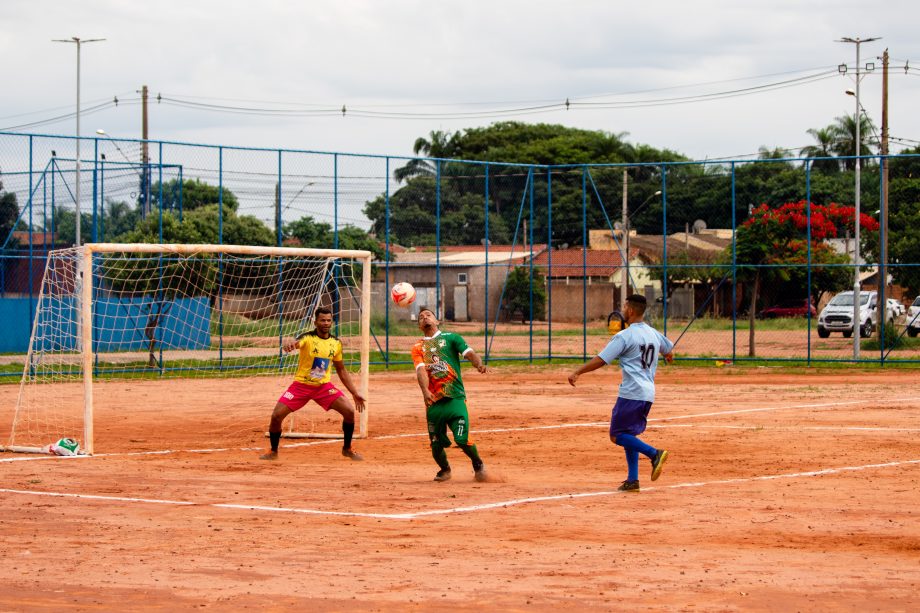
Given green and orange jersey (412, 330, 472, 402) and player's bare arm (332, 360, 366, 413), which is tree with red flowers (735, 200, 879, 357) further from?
green and orange jersey (412, 330, 472, 402)

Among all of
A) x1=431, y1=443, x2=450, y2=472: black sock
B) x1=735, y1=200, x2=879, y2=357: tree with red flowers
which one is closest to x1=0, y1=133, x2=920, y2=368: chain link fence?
Result: x1=735, y1=200, x2=879, y2=357: tree with red flowers

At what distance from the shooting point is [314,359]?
583 inches

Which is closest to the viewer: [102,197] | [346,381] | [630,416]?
[630,416]

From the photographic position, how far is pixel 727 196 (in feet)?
193

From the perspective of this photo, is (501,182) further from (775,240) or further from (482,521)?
(482,521)

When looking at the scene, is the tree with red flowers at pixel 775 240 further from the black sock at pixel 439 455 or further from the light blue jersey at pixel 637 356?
the light blue jersey at pixel 637 356

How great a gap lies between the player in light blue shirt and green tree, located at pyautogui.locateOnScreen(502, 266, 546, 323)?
128ft

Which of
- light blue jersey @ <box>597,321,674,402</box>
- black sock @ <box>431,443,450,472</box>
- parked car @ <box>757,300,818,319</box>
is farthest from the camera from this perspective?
parked car @ <box>757,300,818,319</box>

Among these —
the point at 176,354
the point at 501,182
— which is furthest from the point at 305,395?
the point at 501,182

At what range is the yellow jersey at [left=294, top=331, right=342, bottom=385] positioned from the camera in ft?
48.6

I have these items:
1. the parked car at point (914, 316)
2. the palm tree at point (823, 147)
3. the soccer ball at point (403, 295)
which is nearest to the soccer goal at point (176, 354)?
the soccer ball at point (403, 295)

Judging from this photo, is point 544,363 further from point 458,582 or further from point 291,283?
point 458,582

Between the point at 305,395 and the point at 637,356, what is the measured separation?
482 cm

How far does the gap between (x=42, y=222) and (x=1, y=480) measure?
2254cm
